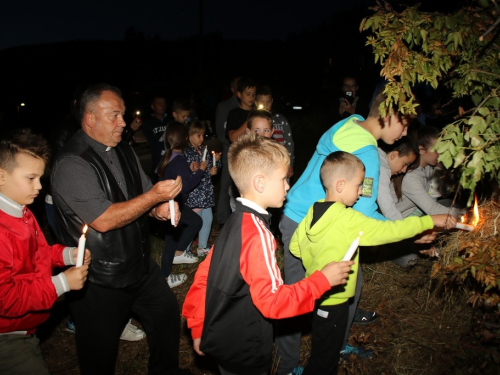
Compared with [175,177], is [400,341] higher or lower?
lower

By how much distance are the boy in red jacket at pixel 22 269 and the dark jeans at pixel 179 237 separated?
221cm

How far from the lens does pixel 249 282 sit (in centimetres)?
215

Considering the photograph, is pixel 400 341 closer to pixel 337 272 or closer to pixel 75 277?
pixel 337 272

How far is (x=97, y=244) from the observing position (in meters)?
2.71

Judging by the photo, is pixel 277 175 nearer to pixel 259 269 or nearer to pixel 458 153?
pixel 259 269

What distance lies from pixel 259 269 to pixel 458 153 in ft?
4.38

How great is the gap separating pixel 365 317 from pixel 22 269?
3411 mm

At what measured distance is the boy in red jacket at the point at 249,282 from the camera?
2.10 metres

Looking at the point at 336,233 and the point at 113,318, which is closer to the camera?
the point at 336,233

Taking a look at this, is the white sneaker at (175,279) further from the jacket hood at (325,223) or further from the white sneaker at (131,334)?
the jacket hood at (325,223)

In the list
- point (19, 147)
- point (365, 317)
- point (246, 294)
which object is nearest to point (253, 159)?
point (246, 294)

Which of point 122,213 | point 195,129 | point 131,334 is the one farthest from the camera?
point 195,129

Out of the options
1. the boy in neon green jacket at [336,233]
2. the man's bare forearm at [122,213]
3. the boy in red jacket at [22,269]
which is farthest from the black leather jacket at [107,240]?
the boy in neon green jacket at [336,233]

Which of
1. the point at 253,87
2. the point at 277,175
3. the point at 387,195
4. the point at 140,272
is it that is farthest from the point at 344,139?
the point at 253,87
